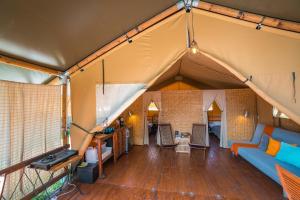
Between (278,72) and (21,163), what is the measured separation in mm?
3654

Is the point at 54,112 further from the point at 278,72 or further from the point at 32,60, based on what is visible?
the point at 278,72

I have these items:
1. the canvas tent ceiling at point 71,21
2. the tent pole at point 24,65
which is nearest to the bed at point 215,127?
the canvas tent ceiling at point 71,21

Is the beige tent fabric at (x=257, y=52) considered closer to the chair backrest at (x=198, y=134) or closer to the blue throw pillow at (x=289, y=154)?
the blue throw pillow at (x=289, y=154)

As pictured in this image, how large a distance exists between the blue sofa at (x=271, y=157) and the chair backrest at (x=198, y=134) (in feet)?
3.95

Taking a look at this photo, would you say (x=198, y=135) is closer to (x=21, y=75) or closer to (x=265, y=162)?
(x=265, y=162)

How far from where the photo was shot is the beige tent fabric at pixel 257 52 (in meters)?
1.96

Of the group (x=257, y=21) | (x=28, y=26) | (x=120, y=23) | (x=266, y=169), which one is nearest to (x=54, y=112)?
(x=28, y=26)

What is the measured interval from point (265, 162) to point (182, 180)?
1684mm

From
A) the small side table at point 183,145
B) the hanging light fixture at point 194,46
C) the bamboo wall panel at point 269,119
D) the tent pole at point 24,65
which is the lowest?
the small side table at point 183,145

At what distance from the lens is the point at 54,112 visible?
279cm

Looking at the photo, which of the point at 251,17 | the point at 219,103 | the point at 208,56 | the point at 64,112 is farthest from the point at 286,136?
the point at 64,112

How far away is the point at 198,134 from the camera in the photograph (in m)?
5.16

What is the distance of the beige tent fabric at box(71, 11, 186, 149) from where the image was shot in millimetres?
2416

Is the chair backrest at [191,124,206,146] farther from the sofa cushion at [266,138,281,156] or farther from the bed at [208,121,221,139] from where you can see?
the sofa cushion at [266,138,281,156]
